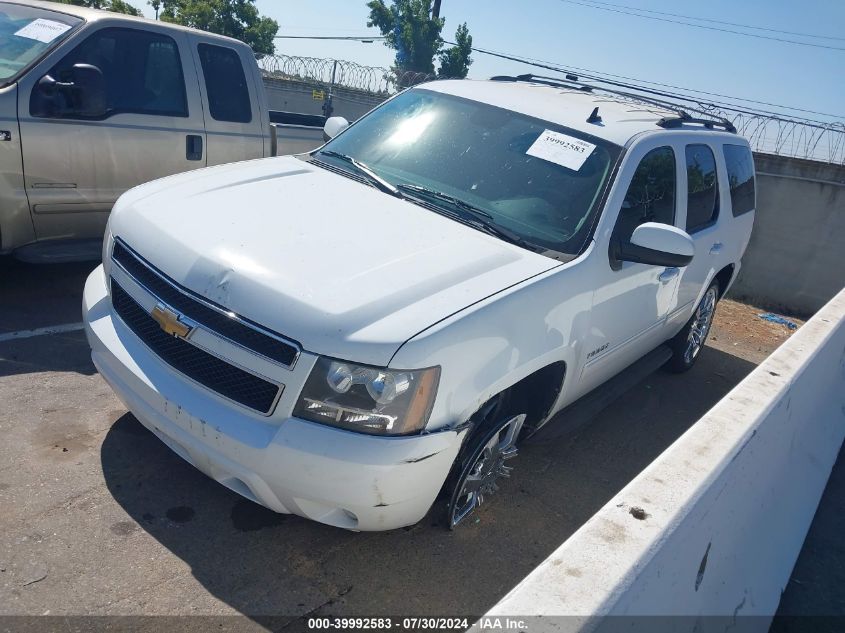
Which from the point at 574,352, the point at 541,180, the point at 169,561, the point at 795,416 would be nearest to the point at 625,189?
the point at 541,180

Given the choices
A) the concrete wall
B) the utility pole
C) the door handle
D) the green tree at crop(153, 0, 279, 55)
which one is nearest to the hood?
the door handle

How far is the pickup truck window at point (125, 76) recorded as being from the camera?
4961mm

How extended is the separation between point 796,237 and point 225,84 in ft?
25.4

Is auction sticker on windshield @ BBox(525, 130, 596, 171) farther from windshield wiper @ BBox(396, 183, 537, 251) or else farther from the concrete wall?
the concrete wall

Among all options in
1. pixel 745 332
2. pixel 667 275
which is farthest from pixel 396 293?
pixel 745 332

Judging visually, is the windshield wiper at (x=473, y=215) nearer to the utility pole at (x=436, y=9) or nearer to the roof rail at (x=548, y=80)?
the roof rail at (x=548, y=80)

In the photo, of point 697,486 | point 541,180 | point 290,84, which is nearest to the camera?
point 697,486

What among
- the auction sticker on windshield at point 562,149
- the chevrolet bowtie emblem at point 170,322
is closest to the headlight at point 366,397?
the chevrolet bowtie emblem at point 170,322

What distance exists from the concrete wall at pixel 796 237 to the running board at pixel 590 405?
5.88 metres

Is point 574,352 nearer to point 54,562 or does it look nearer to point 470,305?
point 470,305

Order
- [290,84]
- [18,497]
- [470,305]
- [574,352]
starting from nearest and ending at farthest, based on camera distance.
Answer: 1. [470,305]
2. [18,497]
3. [574,352]
4. [290,84]

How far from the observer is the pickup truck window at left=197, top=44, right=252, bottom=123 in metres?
6.02

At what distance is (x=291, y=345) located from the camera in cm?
261

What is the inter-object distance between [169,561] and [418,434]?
1.13m
